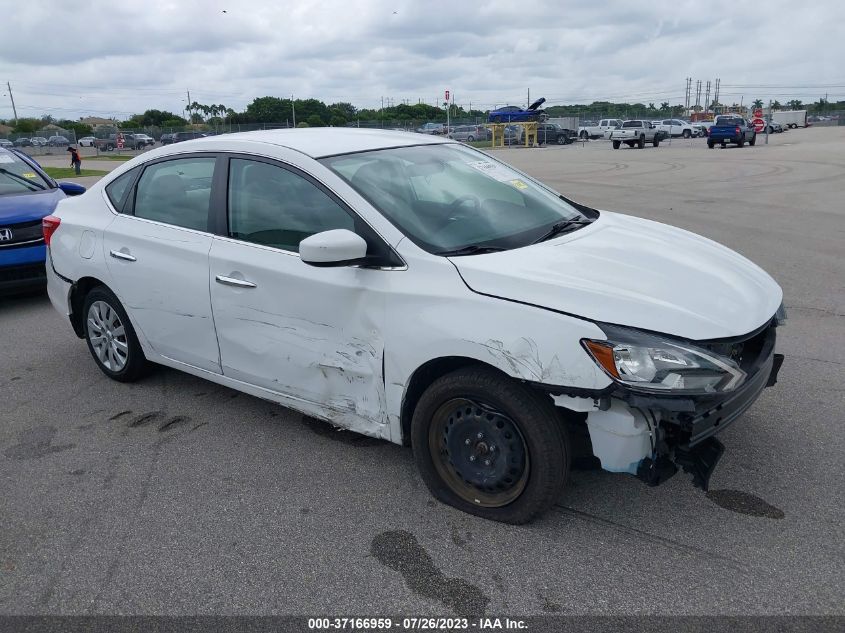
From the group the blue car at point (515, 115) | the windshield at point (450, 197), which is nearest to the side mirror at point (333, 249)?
the windshield at point (450, 197)

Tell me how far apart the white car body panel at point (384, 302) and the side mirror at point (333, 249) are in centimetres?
15

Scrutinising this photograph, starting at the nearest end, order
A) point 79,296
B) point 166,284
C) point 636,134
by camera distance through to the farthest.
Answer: point 166,284 → point 79,296 → point 636,134

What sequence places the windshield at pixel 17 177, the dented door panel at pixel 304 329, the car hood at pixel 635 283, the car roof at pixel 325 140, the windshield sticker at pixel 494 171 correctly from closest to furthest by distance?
the car hood at pixel 635 283 → the dented door panel at pixel 304 329 → the car roof at pixel 325 140 → the windshield sticker at pixel 494 171 → the windshield at pixel 17 177

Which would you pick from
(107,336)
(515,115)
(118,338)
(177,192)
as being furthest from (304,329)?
(515,115)

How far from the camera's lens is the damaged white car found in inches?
112

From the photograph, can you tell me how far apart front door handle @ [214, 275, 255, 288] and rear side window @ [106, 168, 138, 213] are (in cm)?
129

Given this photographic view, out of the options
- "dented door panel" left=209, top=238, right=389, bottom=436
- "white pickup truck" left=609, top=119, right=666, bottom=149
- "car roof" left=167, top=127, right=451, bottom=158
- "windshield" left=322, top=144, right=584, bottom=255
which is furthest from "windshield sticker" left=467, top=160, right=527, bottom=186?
"white pickup truck" left=609, top=119, right=666, bottom=149

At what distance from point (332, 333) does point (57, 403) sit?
2.38m

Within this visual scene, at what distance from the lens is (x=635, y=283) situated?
308 centimetres

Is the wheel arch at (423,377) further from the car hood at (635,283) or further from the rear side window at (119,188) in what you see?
the rear side window at (119,188)

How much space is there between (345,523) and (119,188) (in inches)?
114

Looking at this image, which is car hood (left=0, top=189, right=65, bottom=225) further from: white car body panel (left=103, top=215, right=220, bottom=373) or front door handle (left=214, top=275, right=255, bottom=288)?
front door handle (left=214, top=275, right=255, bottom=288)

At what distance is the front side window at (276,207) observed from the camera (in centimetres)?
363

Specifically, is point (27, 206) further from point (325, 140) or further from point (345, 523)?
point (345, 523)
